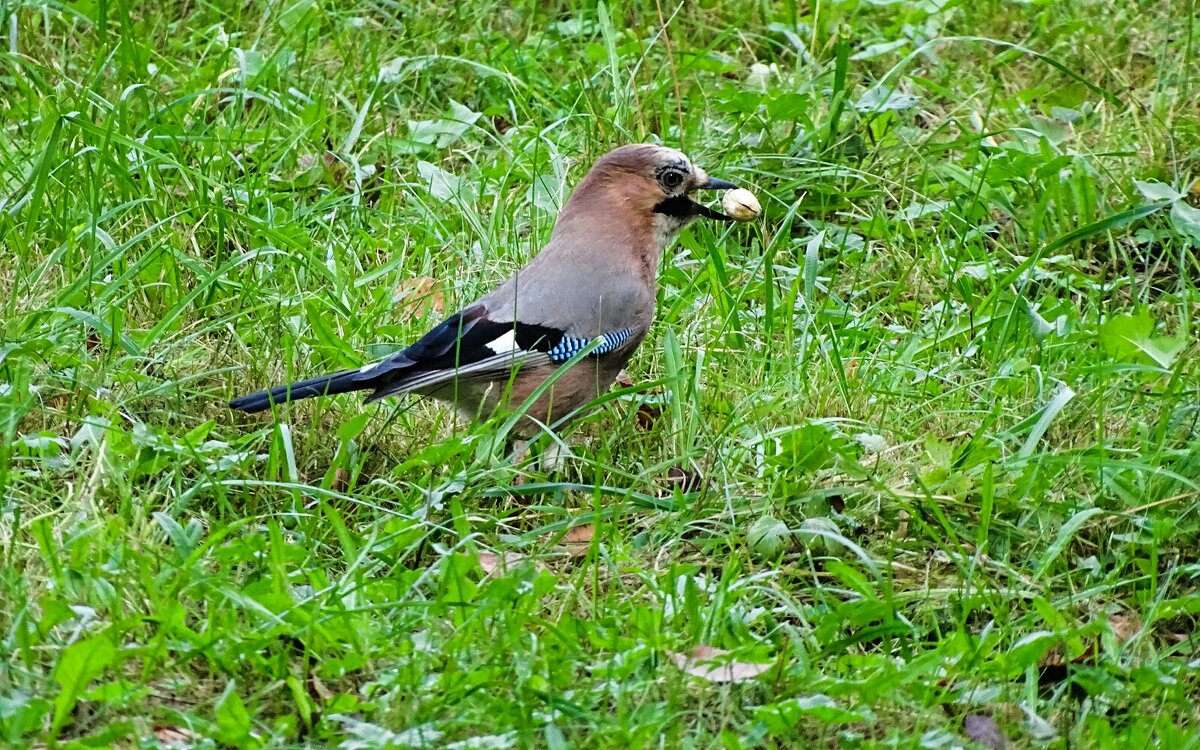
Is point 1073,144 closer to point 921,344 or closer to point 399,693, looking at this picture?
point 921,344

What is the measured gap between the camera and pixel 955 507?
396 cm

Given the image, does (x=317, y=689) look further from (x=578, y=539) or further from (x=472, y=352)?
(x=472, y=352)

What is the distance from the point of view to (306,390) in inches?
162

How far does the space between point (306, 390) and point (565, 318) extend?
73cm

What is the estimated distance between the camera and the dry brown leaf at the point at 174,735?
2.99m

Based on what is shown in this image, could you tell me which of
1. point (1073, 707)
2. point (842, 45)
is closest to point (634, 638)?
point (1073, 707)

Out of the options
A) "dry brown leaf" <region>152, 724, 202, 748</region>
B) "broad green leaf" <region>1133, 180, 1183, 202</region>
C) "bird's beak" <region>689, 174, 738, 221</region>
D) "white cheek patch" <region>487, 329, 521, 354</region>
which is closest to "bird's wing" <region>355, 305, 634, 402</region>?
"white cheek patch" <region>487, 329, 521, 354</region>

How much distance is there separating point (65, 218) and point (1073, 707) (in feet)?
9.92

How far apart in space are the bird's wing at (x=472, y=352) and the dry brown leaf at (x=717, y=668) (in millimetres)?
1092

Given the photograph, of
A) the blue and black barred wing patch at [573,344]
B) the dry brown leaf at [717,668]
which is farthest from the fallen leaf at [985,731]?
the blue and black barred wing patch at [573,344]

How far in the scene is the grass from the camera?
10.4 feet

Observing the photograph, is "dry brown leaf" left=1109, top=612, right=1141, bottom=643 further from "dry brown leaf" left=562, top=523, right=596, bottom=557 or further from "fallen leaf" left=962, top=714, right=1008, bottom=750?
"dry brown leaf" left=562, top=523, right=596, bottom=557

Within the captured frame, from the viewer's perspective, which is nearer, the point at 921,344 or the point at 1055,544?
the point at 1055,544

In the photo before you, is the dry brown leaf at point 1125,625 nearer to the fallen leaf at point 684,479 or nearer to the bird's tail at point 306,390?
the fallen leaf at point 684,479
